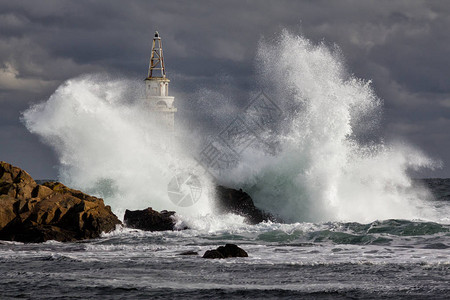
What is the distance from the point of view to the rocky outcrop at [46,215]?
53.5 feet

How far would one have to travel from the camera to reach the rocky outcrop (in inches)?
642

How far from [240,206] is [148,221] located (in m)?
4.36

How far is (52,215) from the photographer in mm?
16891

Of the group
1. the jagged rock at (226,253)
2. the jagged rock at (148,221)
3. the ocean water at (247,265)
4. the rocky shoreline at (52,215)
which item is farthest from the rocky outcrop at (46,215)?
the jagged rock at (226,253)

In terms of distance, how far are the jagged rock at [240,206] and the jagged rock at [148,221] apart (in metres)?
3.67

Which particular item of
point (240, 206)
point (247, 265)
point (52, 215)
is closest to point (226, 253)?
point (247, 265)

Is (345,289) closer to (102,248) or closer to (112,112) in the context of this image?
(102,248)

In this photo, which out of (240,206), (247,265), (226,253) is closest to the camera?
(247,265)

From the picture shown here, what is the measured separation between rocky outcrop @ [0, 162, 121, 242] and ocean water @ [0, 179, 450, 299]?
0.64 m

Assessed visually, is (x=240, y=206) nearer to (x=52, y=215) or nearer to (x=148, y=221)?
(x=148, y=221)

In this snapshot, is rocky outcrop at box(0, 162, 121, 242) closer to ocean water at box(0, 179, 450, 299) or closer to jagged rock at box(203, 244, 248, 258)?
ocean water at box(0, 179, 450, 299)

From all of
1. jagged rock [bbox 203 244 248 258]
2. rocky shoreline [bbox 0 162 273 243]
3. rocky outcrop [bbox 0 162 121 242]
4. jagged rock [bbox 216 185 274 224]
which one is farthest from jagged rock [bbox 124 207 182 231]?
jagged rock [bbox 203 244 248 258]

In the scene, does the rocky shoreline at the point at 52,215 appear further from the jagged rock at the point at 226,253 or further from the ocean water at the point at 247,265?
the jagged rock at the point at 226,253

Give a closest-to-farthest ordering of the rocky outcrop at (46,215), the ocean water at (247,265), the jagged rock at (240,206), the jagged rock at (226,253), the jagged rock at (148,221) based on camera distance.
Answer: the ocean water at (247,265) → the jagged rock at (226,253) → the rocky outcrop at (46,215) → the jagged rock at (148,221) → the jagged rock at (240,206)
